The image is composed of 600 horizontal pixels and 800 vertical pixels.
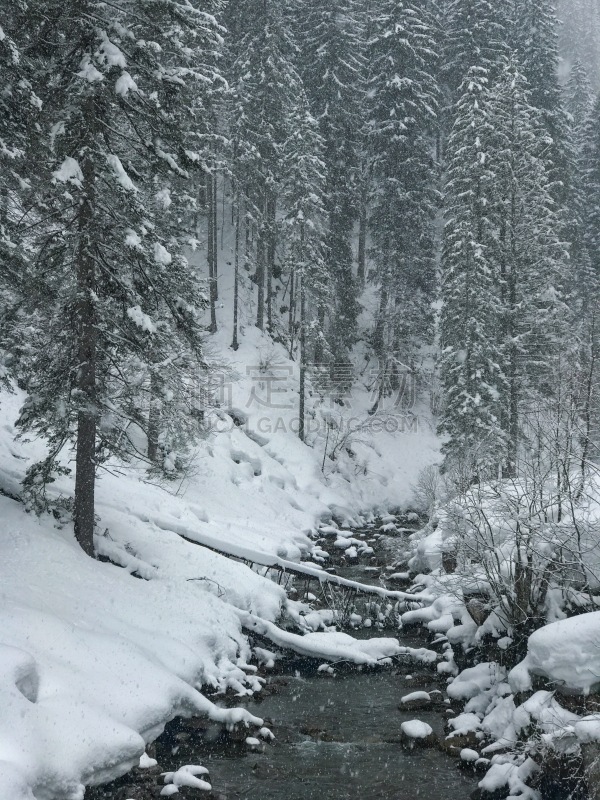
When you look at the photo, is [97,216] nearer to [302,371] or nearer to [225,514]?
[225,514]

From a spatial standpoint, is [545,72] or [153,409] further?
[545,72]

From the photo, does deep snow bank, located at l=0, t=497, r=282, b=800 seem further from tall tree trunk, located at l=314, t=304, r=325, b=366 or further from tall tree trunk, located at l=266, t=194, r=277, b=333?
tall tree trunk, located at l=266, t=194, r=277, b=333

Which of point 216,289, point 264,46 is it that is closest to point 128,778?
point 216,289

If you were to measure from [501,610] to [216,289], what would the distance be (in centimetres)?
2520

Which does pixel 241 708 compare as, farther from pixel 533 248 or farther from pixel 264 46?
pixel 264 46

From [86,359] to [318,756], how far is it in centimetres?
792

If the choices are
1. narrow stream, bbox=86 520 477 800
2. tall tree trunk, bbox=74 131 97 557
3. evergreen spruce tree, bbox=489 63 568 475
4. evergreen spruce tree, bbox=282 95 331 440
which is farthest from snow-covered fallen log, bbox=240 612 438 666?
evergreen spruce tree, bbox=282 95 331 440

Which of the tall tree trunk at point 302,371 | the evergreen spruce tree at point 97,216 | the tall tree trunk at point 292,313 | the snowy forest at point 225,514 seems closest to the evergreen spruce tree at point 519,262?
the snowy forest at point 225,514

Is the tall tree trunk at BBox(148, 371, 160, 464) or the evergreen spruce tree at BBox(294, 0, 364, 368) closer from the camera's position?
the tall tree trunk at BBox(148, 371, 160, 464)

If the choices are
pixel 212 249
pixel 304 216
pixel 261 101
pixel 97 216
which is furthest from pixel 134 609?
pixel 261 101

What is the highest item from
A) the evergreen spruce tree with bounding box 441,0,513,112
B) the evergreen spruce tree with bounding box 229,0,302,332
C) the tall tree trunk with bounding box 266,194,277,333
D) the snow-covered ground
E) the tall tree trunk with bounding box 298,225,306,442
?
the evergreen spruce tree with bounding box 441,0,513,112

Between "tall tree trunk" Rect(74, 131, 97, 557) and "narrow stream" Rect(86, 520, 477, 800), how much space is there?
426cm

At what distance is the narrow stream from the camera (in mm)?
9375

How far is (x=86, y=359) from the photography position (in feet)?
38.5
